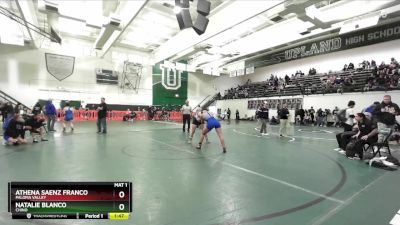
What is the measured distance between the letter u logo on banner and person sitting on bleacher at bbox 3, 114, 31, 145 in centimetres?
1960

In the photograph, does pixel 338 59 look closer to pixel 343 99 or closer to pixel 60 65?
pixel 343 99

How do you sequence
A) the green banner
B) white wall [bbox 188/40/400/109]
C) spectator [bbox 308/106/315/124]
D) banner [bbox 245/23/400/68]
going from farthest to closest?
the green banner → spectator [bbox 308/106/315/124] → white wall [bbox 188/40/400/109] → banner [bbox 245/23/400/68]

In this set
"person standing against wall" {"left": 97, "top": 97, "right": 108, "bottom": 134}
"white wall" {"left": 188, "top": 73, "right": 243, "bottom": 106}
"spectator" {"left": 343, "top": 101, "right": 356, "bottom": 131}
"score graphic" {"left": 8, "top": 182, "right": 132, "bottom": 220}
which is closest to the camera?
"score graphic" {"left": 8, "top": 182, "right": 132, "bottom": 220}

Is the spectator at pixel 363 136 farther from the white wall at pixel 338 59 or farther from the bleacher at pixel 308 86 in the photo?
the white wall at pixel 338 59

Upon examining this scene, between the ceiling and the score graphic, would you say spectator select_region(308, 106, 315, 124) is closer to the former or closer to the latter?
the ceiling

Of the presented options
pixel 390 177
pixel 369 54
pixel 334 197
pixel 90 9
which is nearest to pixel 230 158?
pixel 334 197

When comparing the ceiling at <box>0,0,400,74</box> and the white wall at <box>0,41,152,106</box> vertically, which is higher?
the ceiling at <box>0,0,400,74</box>

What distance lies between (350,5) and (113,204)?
49.4 feet

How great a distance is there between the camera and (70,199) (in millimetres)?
1805

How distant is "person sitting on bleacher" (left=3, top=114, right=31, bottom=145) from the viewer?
6324 millimetres

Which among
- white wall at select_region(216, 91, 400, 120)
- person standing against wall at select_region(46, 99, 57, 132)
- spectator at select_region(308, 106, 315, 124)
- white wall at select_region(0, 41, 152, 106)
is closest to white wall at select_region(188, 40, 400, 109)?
white wall at select_region(216, 91, 400, 120)

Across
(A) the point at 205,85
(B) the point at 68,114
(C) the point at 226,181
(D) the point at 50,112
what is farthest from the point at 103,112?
(A) the point at 205,85

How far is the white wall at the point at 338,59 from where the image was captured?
16266 millimetres

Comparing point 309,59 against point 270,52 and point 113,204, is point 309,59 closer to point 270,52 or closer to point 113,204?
point 270,52
